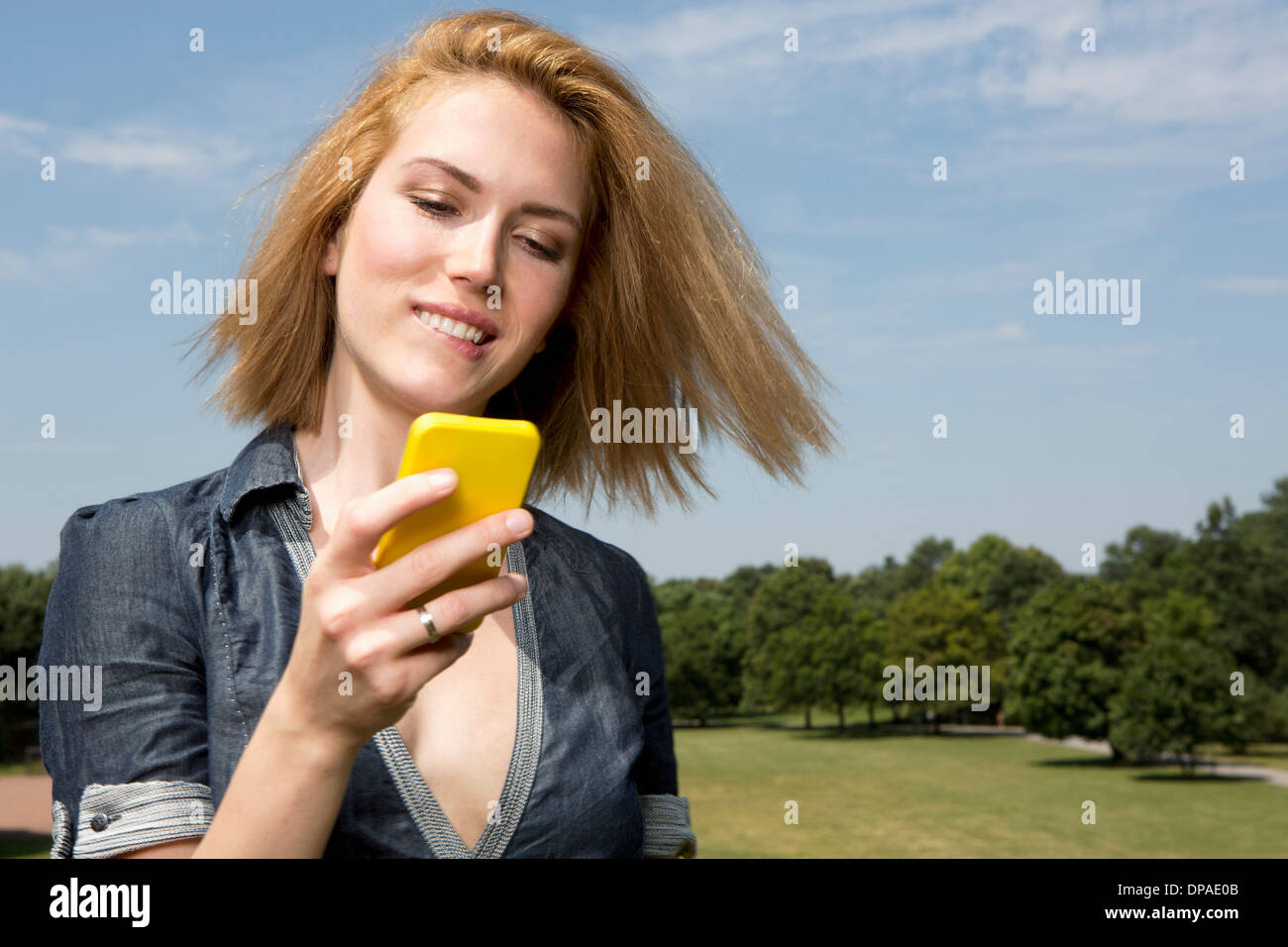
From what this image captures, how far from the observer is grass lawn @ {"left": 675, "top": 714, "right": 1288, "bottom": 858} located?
228 feet

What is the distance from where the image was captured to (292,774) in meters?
2.32

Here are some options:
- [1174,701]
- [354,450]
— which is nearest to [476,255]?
[354,450]

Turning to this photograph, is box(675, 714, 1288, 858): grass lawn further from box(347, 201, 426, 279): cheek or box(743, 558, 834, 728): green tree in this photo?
box(347, 201, 426, 279): cheek

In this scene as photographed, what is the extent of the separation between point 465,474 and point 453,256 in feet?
3.02

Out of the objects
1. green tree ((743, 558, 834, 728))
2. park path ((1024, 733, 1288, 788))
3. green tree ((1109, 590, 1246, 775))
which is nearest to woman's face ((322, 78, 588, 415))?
green tree ((1109, 590, 1246, 775))

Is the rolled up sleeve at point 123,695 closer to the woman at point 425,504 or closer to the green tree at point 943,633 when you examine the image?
the woman at point 425,504

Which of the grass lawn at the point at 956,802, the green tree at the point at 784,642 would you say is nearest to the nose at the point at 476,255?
the grass lawn at the point at 956,802

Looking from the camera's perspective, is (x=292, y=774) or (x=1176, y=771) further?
(x=1176, y=771)

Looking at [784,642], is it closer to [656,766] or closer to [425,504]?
[656,766]
